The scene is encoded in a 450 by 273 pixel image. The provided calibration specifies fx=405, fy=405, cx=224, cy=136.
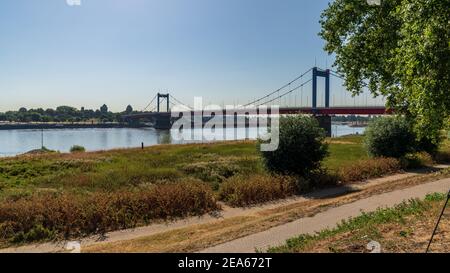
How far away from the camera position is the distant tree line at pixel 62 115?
521 ft

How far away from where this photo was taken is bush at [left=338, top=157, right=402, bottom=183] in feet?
64.7

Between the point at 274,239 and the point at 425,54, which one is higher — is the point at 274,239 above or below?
below

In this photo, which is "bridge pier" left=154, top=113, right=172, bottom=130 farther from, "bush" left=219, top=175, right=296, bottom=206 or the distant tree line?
"bush" left=219, top=175, right=296, bottom=206

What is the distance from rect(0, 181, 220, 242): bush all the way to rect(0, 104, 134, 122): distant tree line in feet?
450

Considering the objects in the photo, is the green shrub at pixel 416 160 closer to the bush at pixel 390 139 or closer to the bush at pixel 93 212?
the bush at pixel 390 139

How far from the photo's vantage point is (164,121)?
347 ft

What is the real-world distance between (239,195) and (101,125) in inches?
5285

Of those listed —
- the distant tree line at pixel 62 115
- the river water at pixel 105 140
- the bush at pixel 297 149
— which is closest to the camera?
the bush at pixel 297 149

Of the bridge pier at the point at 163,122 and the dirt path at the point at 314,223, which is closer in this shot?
the dirt path at the point at 314,223

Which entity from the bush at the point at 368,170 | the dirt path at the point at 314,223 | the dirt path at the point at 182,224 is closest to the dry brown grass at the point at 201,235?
the dirt path at the point at 314,223

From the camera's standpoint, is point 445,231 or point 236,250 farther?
point 236,250
